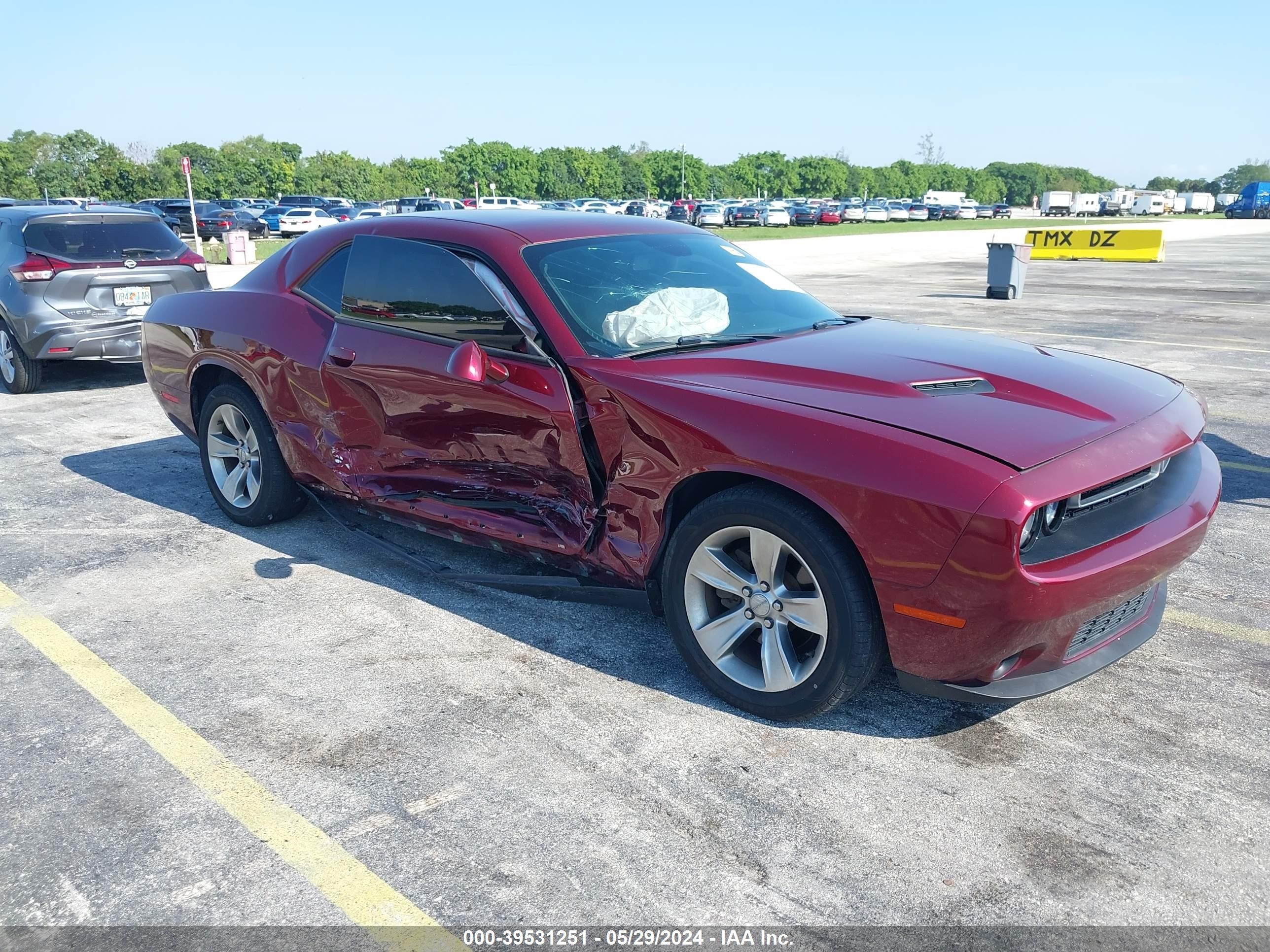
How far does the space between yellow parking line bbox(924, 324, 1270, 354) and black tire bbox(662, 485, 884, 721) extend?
323 inches

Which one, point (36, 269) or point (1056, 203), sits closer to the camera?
point (36, 269)

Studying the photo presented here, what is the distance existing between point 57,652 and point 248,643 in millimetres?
739

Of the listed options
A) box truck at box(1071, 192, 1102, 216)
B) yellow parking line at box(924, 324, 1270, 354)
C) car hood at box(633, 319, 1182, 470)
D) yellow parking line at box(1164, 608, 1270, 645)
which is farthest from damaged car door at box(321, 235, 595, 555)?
box truck at box(1071, 192, 1102, 216)

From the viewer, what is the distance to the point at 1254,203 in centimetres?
8081

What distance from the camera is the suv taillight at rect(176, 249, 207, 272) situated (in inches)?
391

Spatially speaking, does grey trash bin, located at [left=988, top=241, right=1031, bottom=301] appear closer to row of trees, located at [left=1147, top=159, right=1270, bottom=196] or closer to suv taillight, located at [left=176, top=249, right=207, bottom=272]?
suv taillight, located at [left=176, top=249, right=207, bottom=272]

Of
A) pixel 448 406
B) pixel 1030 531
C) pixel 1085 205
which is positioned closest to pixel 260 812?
pixel 448 406

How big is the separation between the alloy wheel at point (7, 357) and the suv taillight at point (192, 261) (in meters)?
1.67

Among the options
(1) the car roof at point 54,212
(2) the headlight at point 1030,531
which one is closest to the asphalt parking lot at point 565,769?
(2) the headlight at point 1030,531

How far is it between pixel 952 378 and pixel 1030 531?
775 millimetres

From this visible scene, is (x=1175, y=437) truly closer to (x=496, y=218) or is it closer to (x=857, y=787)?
(x=857, y=787)

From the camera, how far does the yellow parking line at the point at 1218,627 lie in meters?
4.00

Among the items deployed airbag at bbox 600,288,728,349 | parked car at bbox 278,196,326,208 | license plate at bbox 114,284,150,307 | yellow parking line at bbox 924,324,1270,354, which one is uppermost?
parked car at bbox 278,196,326,208

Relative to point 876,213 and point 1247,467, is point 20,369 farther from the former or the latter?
point 876,213
